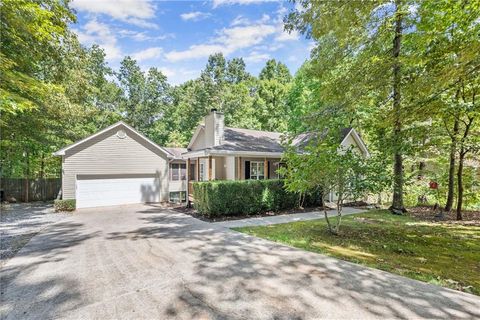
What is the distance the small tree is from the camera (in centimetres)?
724

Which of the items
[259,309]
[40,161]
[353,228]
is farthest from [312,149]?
[40,161]

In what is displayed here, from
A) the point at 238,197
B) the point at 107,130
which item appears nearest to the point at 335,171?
the point at 238,197

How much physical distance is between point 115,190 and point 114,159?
6.24 feet

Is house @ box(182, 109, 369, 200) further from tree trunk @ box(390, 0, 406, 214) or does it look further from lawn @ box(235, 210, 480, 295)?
lawn @ box(235, 210, 480, 295)

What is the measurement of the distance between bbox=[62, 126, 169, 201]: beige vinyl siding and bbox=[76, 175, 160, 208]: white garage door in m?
0.33

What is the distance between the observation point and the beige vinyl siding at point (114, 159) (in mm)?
13922

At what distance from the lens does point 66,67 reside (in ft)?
43.6

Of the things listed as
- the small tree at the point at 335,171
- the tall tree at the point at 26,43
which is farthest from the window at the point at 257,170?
the tall tree at the point at 26,43

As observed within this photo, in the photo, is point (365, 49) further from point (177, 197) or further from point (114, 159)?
point (177, 197)

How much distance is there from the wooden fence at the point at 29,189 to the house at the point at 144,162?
536cm

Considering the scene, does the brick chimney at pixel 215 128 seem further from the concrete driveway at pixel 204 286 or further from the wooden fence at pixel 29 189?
the wooden fence at pixel 29 189

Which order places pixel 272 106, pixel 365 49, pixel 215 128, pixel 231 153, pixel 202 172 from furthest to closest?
1. pixel 272 106
2. pixel 202 172
3. pixel 215 128
4. pixel 231 153
5. pixel 365 49

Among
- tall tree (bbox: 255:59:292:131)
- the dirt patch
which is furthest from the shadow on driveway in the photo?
tall tree (bbox: 255:59:292:131)

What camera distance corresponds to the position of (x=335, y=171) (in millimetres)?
7348
